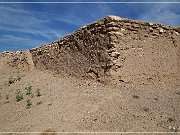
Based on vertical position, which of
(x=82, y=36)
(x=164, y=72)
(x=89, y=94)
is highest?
(x=82, y=36)

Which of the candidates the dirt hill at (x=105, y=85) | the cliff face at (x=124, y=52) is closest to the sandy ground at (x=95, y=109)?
the dirt hill at (x=105, y=85)

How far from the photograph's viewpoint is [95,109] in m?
7.32

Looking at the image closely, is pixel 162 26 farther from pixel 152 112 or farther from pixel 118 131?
pixel 118 131

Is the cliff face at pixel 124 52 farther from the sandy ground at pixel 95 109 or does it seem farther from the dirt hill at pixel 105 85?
the sandy ground at pixel 95 109

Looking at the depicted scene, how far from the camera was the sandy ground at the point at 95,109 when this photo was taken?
6.48 metres

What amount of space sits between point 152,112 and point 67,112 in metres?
2.39

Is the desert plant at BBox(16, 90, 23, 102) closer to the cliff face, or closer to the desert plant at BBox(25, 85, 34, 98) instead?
the desert plant at BBox(25, 85, 34, 98)

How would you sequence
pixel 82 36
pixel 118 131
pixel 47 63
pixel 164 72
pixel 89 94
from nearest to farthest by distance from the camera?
pixel 118 131, pixel 89 94, pixel 164 72, pixel 82 36, pixel 47 63


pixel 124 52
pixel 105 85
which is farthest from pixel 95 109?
pixel 124 52

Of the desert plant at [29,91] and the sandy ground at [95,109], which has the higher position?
the desert plant at [29,91]

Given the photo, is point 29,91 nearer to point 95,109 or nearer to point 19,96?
point 19,96

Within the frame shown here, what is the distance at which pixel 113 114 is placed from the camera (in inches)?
272

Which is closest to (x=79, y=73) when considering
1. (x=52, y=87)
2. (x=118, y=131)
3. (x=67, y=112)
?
(x=52, y=87)

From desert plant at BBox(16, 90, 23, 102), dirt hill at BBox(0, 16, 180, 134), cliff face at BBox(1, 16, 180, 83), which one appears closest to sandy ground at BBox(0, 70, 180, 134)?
dirt hill at BBox(0, 16, 180, 134)
